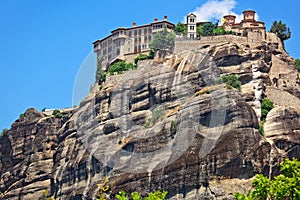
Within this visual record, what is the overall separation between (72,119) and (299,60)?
1227 inches

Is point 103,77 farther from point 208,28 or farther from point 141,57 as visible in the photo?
point 208,28

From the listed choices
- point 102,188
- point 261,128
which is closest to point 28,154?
point 102,188

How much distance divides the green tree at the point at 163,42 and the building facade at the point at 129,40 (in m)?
4.26

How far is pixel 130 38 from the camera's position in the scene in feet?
413

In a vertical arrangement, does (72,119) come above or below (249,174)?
above

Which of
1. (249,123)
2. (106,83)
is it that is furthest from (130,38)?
(249,123)

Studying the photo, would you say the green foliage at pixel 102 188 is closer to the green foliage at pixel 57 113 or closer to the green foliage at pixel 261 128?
the green foliage at pixel 261 128

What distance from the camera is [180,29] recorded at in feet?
402

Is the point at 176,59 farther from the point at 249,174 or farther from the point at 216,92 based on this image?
the point at 249,174

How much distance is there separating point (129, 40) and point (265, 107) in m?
31.2

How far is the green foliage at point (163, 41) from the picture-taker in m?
115

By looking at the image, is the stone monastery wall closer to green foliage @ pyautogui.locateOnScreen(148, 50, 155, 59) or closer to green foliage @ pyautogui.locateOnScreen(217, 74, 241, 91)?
green foliage @ pyautogui.locateOnScreen(148, 50, 155, 59)

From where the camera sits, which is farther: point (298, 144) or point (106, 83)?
point (106, 83)

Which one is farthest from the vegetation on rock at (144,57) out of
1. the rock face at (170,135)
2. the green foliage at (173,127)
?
the green foliage at (173,127)
